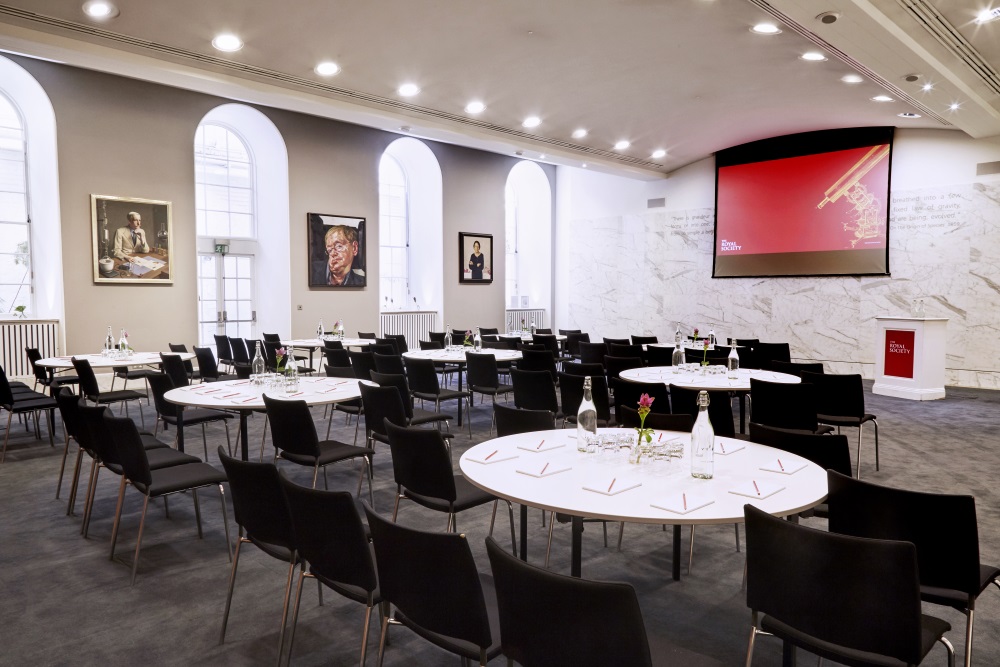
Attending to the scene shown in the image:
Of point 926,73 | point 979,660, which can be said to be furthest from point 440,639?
point 926,73

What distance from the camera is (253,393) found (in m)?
4.50

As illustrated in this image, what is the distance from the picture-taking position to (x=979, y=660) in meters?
2.58

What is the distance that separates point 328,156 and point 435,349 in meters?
5.11

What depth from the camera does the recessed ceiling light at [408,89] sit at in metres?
8.31

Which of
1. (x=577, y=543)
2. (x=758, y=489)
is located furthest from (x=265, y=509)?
(x=758, y=489)

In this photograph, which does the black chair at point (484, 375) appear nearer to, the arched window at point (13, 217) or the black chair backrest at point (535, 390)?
the black chair backrest at point (535, 390)

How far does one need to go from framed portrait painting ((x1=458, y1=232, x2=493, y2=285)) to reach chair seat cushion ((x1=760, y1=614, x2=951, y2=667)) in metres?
11.9

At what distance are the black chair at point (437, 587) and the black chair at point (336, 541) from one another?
4.4 inches

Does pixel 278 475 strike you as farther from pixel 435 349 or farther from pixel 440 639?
pixel 435 349

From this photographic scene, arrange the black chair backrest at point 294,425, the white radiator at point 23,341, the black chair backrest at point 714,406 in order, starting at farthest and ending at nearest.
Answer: the white radiator at point 23,341
the black chair backrest at point 714,406
the black chair backrest at point 294,425

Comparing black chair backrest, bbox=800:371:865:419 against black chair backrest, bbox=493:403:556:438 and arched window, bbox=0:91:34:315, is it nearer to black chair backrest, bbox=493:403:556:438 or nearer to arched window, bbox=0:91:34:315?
black chair backrest, bbox=493:403:556:438

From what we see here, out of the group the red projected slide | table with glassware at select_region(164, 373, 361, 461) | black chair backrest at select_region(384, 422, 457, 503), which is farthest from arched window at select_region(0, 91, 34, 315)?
the red projected slide

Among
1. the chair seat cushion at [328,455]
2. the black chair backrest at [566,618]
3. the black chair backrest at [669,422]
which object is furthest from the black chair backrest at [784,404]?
the black chair backrest at [566,618]

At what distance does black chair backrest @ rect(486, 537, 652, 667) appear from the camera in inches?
57.8
